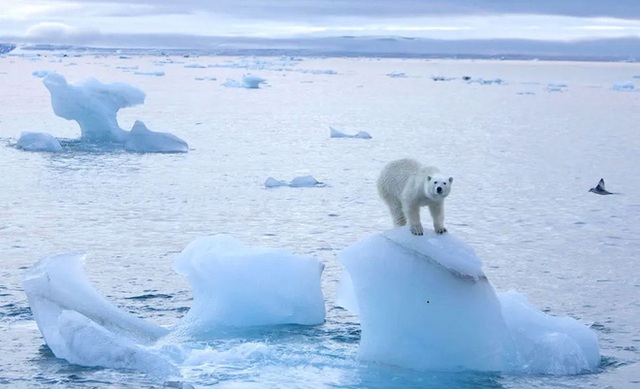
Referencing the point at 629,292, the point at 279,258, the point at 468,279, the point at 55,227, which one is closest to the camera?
the point at 468,279

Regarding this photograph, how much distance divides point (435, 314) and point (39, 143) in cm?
1297

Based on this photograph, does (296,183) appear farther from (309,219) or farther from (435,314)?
(435,314)

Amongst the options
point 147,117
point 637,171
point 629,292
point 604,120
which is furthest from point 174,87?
point 629,292

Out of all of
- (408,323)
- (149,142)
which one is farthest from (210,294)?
(149,142)

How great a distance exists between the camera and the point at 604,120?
27.5 metres

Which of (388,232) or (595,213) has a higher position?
(388,232)

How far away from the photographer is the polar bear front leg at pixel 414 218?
21.2 feet

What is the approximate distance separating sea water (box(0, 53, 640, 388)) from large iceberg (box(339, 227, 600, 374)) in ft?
0.40

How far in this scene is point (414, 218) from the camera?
21.4 feet

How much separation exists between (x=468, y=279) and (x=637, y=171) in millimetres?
11246

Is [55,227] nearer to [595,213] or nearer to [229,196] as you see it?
[229,196]

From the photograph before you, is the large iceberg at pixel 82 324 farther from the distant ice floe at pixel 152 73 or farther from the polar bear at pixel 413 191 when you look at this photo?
the distant ice floe at pixel 152 73

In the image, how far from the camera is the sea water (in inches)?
263

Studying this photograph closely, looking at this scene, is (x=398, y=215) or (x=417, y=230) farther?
(x=398, y=215)
